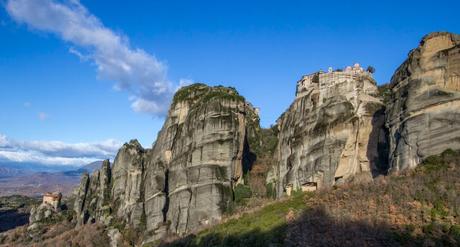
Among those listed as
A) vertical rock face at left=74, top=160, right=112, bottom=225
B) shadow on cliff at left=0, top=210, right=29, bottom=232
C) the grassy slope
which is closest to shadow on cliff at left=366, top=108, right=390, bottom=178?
the grassy slope

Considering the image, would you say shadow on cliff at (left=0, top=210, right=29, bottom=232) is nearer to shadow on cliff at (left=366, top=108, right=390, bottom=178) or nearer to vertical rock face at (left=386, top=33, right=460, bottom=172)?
shadow on cliff at (left=366, top=108, right=390, bottom=178)

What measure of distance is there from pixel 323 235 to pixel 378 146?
17.6m

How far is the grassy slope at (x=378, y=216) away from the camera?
34000 millimetres

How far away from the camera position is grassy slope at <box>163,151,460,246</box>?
3400 centimetres

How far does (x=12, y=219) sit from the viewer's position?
125125 millimetres

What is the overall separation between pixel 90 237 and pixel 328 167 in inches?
1546

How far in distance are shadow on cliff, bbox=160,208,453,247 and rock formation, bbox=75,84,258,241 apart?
48.0ft

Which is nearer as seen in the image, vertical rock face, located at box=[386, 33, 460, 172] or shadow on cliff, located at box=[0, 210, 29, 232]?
vertical rock face, located at box=[386, 33, 460, 172]

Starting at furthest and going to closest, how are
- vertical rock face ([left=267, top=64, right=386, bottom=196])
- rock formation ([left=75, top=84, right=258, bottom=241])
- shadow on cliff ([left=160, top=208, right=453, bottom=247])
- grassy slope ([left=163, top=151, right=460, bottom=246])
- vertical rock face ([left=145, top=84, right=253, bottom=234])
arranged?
1. rock formation ([left=75, top=84, right=258, bottom=241])
2. vertical rock face ([left=145, top=84, right=253, bottom=234])
3. vertical rock face ([left=267, top=64, right=386, bottom=196])
4. grassy slope ([left=163, top=151, right=460, bottom=246])
5. shadow on cliff ([left=160, top=208, right=453, bottom=247])

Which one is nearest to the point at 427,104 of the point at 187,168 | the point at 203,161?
the point at 203,161

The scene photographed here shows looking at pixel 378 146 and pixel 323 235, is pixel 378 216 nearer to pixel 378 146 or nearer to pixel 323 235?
pixel 323 235

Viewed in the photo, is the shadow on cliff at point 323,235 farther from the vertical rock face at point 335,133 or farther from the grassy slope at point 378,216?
the vertical rock face at point 335,133

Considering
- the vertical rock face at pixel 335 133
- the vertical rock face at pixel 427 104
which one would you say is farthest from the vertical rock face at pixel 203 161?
the vertical rock face at pixel 427 104

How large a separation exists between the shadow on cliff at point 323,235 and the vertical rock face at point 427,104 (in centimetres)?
880
